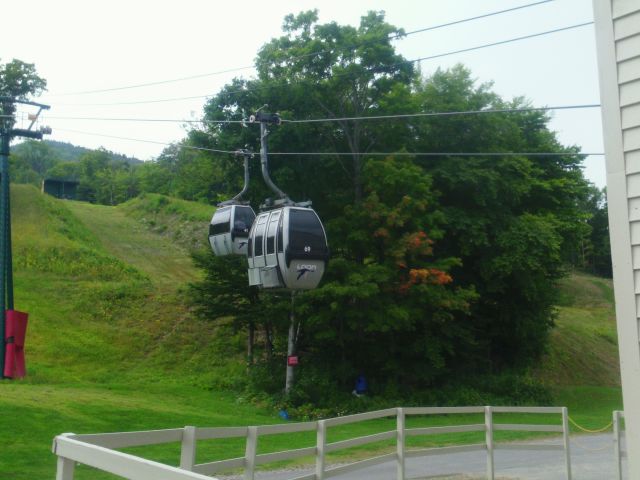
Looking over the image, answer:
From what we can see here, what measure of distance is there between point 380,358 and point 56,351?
13293 mm

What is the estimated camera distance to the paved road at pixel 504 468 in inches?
483

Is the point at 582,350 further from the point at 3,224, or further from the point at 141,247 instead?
the point at 3,224

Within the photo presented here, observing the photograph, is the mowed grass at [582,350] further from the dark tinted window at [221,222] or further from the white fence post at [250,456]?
the white fence post at [250,456]

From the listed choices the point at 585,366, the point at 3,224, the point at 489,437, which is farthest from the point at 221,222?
the point at 585,366

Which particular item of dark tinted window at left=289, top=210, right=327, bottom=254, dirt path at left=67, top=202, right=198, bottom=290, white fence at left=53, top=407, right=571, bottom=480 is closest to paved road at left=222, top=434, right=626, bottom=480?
white fence at left=53, top=407, right=571, bottom=480

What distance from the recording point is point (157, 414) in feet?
63.8

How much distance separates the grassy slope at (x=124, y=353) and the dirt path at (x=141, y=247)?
184mm

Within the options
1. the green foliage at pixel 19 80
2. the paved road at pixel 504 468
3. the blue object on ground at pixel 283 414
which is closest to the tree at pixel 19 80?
the green foliage at pixel 19 80

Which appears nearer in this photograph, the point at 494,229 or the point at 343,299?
the point at 343,299

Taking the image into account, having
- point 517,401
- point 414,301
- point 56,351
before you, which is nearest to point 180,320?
point 56,351

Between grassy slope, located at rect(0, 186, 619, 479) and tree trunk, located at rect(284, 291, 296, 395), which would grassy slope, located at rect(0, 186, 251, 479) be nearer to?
grassy slope, located at rect(0, 186, 619, 479)

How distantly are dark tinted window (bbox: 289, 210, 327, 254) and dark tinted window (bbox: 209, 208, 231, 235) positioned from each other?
3.95 meters

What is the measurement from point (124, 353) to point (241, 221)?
13831mm

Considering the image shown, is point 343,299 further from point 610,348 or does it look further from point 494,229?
point 610,348
